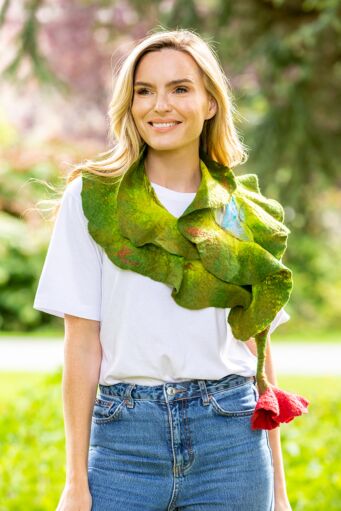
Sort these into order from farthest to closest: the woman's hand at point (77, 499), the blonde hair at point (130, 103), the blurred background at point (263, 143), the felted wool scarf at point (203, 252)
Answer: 1. the blurred background at point (263, 143)
2. the blonde hair at point (130, 103)
3. the felted wool scarf at point (203, 252)
4. the woman's hand at point (77, 499)

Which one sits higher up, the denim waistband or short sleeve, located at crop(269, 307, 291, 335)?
short sleeve, located at crop(269, 307, 291, 335)

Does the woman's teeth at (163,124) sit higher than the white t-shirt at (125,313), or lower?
higher

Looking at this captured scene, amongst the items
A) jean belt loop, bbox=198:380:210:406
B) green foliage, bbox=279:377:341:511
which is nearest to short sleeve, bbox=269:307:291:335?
jean belt loop, bbox=198:380:210:406

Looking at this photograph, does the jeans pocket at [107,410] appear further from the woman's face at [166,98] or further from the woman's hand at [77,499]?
the woman's face at [166,98]

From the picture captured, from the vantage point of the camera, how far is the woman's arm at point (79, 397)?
7.48 ft

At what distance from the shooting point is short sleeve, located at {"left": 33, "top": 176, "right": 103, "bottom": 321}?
2344 millimetres

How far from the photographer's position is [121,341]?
92.3 inches

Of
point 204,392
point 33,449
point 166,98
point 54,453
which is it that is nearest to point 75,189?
point 166,98

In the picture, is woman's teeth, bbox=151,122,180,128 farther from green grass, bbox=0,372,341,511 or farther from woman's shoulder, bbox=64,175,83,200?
green grass, bbox=0,372,341,511

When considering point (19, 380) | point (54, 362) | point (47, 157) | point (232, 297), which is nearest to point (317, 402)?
point (19, 380)

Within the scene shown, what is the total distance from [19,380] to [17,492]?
4770 mm

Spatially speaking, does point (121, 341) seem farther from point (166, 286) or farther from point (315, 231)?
point (315, 231)

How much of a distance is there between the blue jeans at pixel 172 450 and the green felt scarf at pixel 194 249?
18cm

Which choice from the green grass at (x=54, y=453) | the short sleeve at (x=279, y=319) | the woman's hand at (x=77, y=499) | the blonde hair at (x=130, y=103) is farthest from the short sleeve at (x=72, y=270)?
the green grass at (x=54, y=453)
